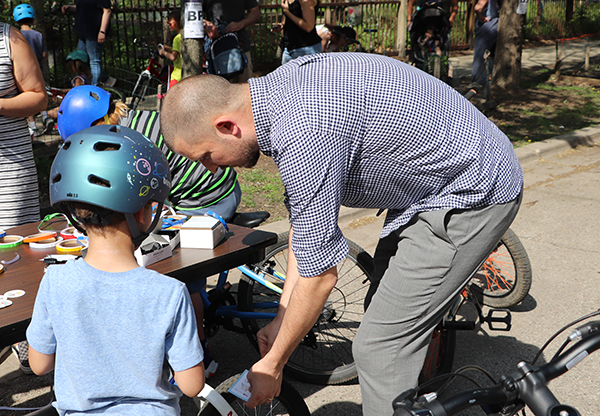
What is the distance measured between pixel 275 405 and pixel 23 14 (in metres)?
7.31

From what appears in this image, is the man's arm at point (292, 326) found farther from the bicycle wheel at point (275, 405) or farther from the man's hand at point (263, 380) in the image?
the bicycle wheel at point (275, 405)

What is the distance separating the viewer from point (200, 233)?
2705 mm

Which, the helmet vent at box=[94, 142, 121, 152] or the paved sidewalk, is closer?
the helmet vent at box=[94, 142, 121, 152]

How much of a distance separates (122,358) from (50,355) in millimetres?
249

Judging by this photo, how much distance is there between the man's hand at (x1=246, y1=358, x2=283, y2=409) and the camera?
207 cm

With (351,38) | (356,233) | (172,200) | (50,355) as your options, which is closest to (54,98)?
(351,38)

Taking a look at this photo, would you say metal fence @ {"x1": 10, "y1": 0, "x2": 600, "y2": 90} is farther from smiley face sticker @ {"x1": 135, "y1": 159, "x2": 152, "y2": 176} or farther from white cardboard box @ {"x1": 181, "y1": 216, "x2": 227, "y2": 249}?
smiley face sticker @ {"x1": 135, "y1": 159, "x2": 152, "y2": 176}

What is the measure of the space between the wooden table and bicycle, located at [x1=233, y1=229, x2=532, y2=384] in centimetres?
47

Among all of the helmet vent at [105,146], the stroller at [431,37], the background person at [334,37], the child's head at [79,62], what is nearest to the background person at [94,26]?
the child's head at [79,62]

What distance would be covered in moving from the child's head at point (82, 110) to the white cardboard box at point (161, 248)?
2.43 ft

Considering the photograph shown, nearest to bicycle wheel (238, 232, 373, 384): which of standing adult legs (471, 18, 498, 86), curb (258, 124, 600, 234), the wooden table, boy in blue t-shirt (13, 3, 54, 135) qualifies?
the wooden table

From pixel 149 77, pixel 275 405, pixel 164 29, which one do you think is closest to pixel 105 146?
pixel 275 405

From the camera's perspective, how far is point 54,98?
8.84 meters

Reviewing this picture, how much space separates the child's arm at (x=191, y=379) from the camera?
1762 mm
